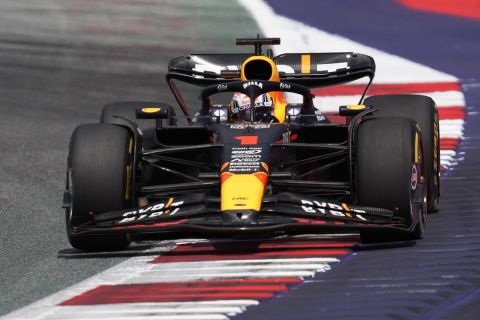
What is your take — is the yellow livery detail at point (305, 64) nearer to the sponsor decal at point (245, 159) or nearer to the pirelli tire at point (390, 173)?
the sponsor decal at point (245, 159)

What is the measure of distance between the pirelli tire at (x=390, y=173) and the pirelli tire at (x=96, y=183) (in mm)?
1658

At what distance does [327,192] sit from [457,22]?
39.4 ft

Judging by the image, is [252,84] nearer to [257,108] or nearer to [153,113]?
[257,108]

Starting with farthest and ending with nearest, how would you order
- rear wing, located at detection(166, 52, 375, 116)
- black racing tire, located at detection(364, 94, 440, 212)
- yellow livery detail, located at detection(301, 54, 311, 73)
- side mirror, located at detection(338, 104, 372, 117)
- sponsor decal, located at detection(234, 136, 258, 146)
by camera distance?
yellow livery detail, located at detection(301, 54, 311, 73), rear wing, located at detection(166, 52, 375, 116), black racing tire, located at detection(364, 94, 440, 212), side mirror, located at detection(338, 104, 372, 117), sponsor decal, located at detection(234, 136, 258, 146)

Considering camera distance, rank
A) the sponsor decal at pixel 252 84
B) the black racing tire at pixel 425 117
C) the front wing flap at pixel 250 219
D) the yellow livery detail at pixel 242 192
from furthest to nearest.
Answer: the black racing tire at pixel 425 117
the sponsor decal at pixel 252 84
the yellow livery detail at pixel 242 192
the front wing flap at pixel 250 219

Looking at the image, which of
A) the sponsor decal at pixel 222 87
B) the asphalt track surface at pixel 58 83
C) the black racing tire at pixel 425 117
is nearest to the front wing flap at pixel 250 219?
the asphalt track surface at pixel 58 83

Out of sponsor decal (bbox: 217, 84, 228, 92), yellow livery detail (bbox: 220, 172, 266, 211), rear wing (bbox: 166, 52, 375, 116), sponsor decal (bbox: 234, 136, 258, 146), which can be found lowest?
yellow livery detail (bbox: 220, 172, 266, 211)

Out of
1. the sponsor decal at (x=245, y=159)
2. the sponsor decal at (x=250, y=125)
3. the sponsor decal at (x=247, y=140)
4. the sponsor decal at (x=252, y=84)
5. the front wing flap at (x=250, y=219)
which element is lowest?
the front wing flap at (x=250, y=219)

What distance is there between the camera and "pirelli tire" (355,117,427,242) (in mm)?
9352

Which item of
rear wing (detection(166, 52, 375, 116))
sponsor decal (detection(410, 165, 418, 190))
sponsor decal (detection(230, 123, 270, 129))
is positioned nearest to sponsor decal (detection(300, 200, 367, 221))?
sponsor decal (detection(410, 165, 418, 190))

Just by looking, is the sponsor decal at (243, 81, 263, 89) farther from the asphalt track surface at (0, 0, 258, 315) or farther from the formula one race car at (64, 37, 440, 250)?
the asphalt track surface at (0, 0, 258, 315)

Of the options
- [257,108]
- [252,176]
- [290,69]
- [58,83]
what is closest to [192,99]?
[58,83]

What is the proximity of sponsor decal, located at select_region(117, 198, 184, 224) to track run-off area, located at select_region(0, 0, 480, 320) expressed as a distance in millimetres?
272

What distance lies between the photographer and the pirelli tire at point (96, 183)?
9.48 metres
